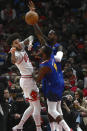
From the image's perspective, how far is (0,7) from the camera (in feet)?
52.7

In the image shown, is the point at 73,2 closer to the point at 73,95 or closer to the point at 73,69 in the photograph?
the point at 73,69

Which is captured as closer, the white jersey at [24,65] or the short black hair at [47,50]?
the short black hair at [47,50]

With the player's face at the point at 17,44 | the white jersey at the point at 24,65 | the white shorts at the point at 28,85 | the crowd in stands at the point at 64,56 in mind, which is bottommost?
the crowd in stands at the point at 64,56

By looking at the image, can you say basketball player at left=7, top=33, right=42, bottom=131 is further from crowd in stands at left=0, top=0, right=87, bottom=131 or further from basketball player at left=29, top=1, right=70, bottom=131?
crowd in stands at left=0, top=0, right=87, bottom=131

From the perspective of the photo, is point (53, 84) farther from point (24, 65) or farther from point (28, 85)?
point (24, 65)

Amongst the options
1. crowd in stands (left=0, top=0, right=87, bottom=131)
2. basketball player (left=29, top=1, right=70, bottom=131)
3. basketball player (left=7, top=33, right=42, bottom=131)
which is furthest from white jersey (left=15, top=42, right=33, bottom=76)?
crowd in stands (left=0, top=0, right=87, bottom=131)

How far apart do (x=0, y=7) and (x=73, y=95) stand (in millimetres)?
8686

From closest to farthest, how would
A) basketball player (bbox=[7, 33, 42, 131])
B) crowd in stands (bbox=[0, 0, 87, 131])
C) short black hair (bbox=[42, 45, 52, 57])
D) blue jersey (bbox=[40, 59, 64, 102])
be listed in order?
short black hair (bbox=[42, 45, 52, 57]) < blue jersey (bbox=[40, 59, 64, 102]) < basketball player (bbox=[7, 33, 42, 131]) < crowd in stands (bbox=[0, 0, 87, 131])

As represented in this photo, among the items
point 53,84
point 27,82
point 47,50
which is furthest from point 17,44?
point 53,84

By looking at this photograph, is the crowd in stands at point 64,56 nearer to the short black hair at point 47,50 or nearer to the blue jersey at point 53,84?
the blue jersey at point 53,84

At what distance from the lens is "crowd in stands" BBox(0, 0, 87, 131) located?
26.2 feet

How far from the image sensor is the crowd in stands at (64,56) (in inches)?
315

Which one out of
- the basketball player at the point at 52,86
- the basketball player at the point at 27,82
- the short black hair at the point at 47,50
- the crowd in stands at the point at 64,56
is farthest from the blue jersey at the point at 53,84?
the crowd in stands at the point at 64,56

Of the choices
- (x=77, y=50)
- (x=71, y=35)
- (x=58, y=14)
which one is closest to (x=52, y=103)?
(x=77, y=50)
